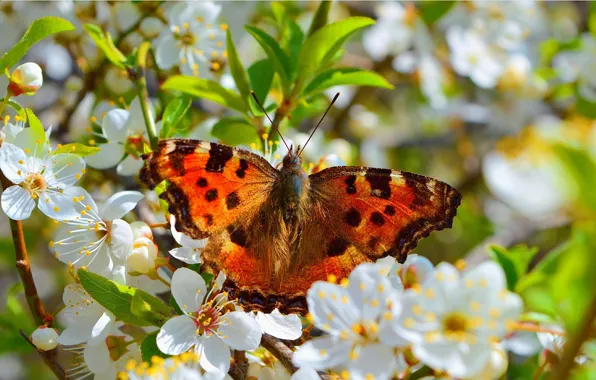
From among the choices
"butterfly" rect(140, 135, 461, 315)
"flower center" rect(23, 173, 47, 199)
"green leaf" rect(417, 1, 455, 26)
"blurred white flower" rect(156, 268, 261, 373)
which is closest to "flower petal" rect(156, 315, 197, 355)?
"blurred white flower" rect(156, 268, 261, 373)

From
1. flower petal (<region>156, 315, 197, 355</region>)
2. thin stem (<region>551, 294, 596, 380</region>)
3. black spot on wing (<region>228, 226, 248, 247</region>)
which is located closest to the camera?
thin stem (<region>551, 294, 596, 380</region>)

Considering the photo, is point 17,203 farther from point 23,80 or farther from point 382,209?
point 382,209

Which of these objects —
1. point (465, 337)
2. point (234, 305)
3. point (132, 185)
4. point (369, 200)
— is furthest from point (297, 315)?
point (132, 185)

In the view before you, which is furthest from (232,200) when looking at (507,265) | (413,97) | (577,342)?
(413,97)

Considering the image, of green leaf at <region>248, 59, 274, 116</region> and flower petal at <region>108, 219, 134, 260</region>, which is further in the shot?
green leaf at <region>248, 59, 274, 116</region>

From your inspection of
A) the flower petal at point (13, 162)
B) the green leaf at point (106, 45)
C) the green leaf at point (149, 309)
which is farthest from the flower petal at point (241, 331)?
the green leaf at point (106, 45)

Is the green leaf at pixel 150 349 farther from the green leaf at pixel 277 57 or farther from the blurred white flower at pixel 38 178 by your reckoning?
the green leaf at pixel 277 57

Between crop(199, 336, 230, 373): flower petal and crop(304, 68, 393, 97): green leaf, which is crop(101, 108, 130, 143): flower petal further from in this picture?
crop(199, 336, 230, 373): flower petal
